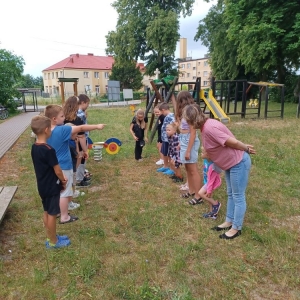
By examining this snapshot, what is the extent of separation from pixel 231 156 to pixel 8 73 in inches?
851

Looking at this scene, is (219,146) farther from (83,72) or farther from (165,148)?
(83,72)

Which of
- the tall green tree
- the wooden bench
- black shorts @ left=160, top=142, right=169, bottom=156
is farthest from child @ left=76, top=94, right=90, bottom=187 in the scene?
the tall green tree

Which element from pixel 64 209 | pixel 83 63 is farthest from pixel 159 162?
pixel 83 63

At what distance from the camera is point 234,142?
9.48 ft

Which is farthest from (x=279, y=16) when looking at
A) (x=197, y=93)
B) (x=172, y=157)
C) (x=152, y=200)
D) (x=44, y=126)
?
(x=44, y=126)

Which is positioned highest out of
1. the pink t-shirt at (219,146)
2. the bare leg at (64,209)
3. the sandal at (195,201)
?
the pink t-shirt at (219,146)

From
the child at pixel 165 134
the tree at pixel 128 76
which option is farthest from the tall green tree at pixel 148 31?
the child at pixel 165 134

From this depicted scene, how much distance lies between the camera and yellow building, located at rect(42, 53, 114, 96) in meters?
61.1

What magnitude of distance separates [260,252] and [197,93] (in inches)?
361

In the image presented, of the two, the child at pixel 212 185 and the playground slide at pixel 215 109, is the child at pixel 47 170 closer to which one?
the child at pixel 212 185

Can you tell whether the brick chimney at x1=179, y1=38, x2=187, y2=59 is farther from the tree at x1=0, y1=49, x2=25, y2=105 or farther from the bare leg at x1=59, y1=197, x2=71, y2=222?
the bare leg at x1=59, y1=197, x2=71, y2=222

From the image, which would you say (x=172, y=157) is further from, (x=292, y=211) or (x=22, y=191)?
(x=22, y=191)

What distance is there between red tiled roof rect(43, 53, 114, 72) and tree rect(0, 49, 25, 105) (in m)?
40.2

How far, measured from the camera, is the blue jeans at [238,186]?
3023mm
